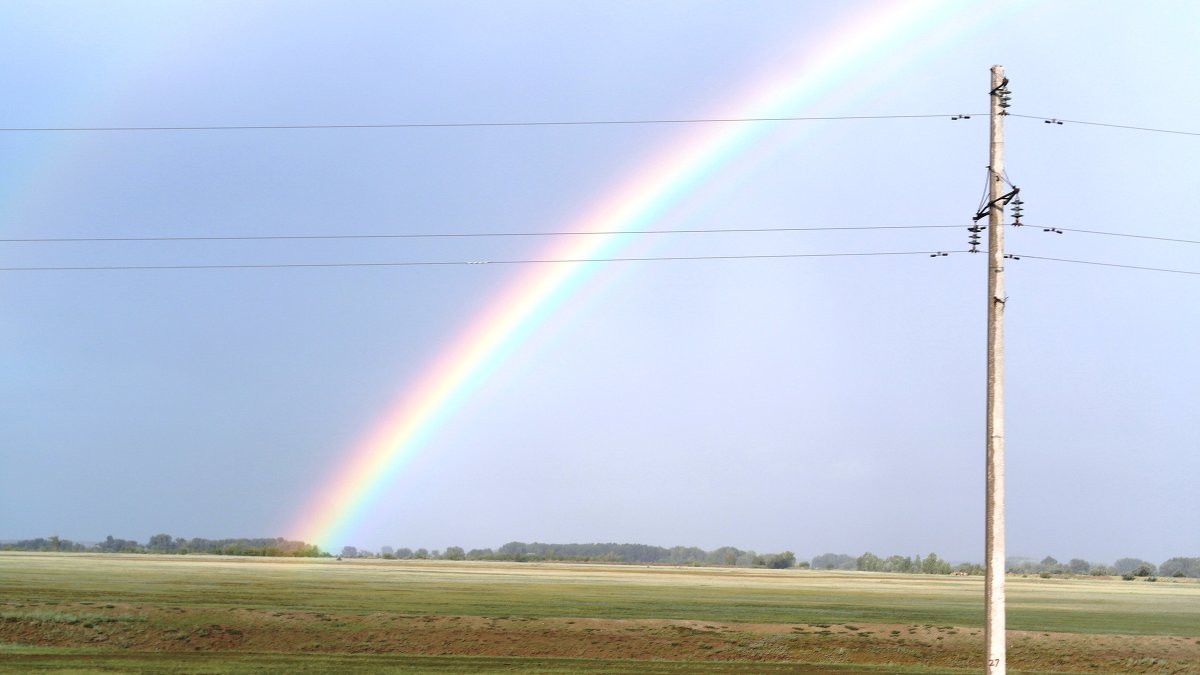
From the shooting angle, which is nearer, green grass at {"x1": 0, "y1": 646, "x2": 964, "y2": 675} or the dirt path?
green grass at {"x1": 0, "y1": 646, "x2": 964, "y2": 675}

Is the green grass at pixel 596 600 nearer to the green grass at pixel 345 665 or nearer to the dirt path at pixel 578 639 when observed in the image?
the dirt path at pixel 578 639

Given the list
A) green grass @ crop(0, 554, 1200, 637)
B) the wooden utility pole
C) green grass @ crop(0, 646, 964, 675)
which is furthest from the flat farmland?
the wooden utility pole

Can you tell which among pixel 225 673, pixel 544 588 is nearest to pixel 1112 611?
pixel 544 588

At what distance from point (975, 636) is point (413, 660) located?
81.8 ft

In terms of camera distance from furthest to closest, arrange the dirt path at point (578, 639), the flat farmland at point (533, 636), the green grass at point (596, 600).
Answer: the green grass at point (596, 600), the dirt path at point (578, 639), the flat farmland at point (533, 636)

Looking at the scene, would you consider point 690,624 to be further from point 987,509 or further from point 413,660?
point 987,509

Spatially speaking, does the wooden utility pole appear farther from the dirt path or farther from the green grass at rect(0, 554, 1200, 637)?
the green grass at rect(0, 554, 1200, 637)

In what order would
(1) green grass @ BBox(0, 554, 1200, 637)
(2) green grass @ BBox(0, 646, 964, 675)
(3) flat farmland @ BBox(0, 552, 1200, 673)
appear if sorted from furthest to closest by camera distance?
(1) green grass @ BBox(0, 554, 1200, 637) → (3) flat farmland @ BBox(0, 552, 1200, 673) → (2) green grass @ BBox(0, 646, 964, 675)

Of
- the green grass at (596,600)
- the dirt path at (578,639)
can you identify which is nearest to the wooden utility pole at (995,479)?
the dirt path at (578,639)

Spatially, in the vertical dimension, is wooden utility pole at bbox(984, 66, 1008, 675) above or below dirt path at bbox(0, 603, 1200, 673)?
above

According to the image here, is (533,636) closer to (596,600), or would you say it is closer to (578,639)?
(578,639)

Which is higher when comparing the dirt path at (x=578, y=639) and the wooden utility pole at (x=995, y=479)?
the wooden utility pole at (x=995, y=479)

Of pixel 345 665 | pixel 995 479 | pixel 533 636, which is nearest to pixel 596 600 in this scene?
pixel 533 636

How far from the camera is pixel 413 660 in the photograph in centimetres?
4119
